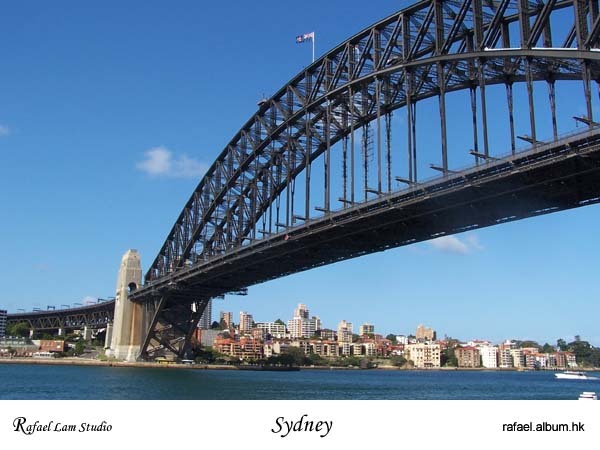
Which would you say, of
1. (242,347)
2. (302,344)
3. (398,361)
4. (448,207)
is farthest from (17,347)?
(448,207)

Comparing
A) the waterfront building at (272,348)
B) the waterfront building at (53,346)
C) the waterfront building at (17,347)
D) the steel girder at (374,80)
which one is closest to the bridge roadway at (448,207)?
the steel girder at (374,80)

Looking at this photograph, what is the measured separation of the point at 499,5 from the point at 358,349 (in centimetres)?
16566

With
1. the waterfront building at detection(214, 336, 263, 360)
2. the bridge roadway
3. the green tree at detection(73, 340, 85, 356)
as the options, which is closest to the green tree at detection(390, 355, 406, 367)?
the waterfront building at detection(214, 336, 263, 360)

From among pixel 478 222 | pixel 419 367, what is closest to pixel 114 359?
pixel 478 222

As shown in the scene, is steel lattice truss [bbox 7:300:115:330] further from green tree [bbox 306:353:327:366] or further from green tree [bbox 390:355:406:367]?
green tree [bbox 390:355:406:367]

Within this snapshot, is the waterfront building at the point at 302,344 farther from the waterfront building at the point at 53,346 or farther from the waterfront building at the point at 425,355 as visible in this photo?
the waterfront building at the point at 53,346

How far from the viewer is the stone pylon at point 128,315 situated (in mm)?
86312

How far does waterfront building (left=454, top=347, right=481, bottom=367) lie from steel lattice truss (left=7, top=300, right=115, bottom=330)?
98.5m

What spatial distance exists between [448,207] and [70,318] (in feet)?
371

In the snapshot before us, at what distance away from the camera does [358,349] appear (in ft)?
646

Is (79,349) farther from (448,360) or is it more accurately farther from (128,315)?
(448,360)

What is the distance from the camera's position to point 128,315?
87000 mm

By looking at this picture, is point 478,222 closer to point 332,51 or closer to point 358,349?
point 332,51

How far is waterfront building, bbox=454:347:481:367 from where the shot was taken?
19400 cm
